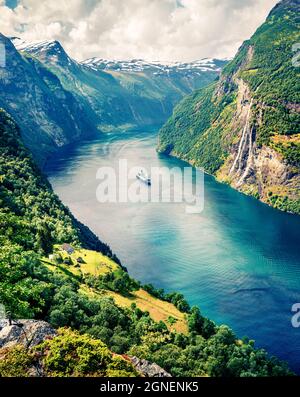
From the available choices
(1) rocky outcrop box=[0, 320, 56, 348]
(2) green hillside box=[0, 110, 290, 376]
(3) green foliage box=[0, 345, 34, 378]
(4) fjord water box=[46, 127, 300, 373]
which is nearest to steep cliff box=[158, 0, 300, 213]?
(4) fjord water box=[46, 127, 300, 373]

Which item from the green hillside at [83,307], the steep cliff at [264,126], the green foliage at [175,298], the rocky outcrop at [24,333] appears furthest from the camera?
the steep cliff at [264,126]

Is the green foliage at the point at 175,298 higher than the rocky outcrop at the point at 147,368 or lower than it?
lower

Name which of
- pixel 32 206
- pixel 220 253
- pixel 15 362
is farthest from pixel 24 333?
pixel 220 253

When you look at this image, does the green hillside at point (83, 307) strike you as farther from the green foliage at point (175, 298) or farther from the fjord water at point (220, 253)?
the fjord water at point (220, 253)

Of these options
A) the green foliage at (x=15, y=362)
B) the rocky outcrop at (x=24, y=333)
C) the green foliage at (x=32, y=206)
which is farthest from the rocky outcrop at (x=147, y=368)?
the green foliage at (x=32, y=206)

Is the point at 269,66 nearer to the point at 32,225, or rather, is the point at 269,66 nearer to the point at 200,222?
Answer: the point at 200,222

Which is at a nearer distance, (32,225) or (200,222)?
(32,225)
